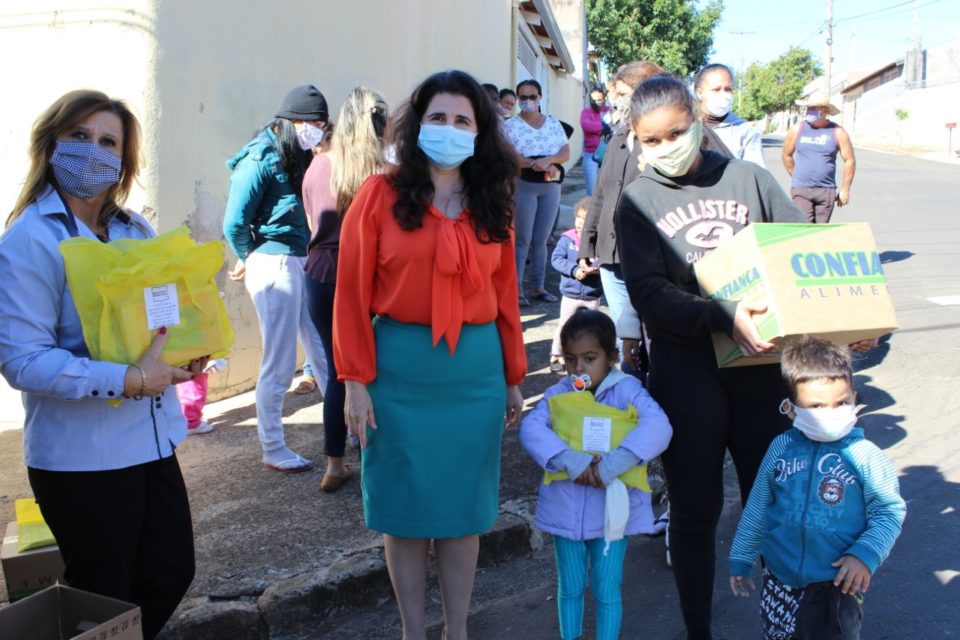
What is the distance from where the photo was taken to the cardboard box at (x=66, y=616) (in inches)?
88.0

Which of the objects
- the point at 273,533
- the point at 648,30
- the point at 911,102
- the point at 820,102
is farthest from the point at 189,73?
the point at 911,102

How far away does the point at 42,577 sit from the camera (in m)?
3.40

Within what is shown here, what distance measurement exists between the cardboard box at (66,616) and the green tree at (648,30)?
3454 cm

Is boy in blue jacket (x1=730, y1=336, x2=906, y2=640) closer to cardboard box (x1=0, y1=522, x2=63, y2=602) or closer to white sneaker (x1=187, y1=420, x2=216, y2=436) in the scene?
cardboard box (x1=0, y1=522, x2=63, y2=602)

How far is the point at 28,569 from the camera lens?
3.37 m

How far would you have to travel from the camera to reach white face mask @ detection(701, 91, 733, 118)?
493 cm

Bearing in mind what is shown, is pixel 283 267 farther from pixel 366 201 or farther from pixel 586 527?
pixel 586 527

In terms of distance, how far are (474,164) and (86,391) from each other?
4.81 ft

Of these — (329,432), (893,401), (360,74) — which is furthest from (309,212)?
(893,401)

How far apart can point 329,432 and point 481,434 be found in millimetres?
1714

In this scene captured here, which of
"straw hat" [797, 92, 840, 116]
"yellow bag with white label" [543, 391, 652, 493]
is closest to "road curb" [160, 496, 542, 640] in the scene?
"yellow bag with white label" [543, 391, 652, 493]

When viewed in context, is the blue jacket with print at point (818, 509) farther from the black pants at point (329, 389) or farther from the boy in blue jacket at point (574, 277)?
the boy in blue jacket at point (574, 277)

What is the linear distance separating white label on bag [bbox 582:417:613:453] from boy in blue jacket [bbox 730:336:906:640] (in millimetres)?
576

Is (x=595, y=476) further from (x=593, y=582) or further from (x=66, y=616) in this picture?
(x=66, y=616)
